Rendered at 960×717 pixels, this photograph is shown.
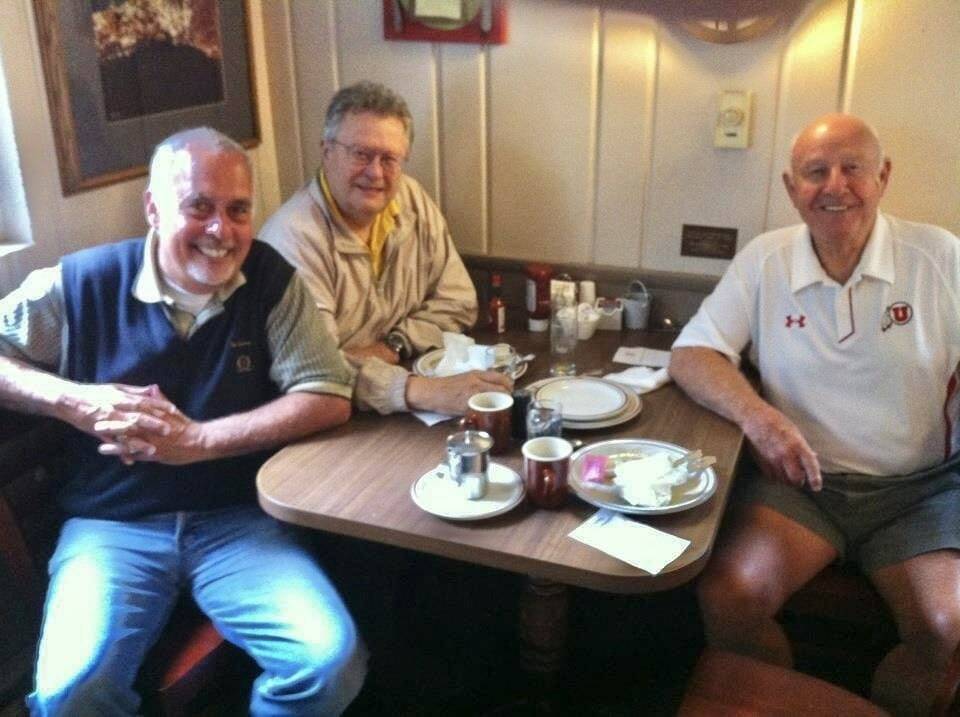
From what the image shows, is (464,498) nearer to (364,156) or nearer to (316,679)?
(316,679)

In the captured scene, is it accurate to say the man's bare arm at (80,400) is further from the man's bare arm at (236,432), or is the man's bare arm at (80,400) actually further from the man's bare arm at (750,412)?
the man's bare arm at (750,412)

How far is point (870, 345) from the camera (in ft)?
6.08

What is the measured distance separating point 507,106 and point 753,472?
1.09 metres

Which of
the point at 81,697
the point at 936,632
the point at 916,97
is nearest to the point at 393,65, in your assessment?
the point at 916,97

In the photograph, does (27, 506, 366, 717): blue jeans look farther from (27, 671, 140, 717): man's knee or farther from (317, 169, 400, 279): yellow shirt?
(317, 169, 400, 279): yellow shirt

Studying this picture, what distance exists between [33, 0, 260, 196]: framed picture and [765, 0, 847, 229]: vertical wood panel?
1364mm

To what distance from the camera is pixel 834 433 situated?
190 cm

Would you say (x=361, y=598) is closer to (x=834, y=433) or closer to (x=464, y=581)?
(x=464, y=581)

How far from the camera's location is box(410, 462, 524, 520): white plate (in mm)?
1450

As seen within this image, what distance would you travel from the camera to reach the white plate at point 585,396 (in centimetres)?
176

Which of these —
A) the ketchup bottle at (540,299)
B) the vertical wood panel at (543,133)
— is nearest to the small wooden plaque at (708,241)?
the vertical wood panel at (543,133)

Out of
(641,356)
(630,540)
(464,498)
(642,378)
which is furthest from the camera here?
(641,356)

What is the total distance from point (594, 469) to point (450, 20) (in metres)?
1.28

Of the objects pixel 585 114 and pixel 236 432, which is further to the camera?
pixel 585 114
